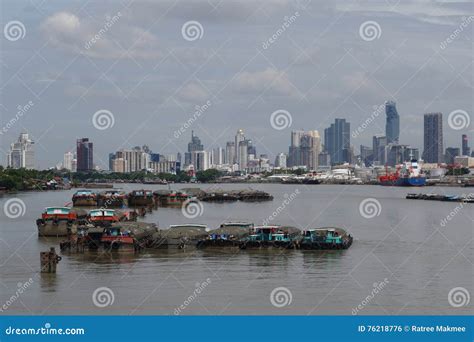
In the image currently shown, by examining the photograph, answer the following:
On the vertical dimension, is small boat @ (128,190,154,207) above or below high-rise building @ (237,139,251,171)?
below

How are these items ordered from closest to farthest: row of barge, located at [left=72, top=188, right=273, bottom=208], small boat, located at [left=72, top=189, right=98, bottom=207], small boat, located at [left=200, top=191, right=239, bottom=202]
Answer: small boat, located at [left=72, top=189, right=98, bottom=207], row of barge, located at [left=72, top=188, right=273, bottom=208], small boat, located at [left=200, top=191, right=239, bottom=202]

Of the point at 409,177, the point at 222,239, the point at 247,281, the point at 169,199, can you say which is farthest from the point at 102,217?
the point at 409,177

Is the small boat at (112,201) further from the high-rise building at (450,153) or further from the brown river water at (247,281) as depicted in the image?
the high-rise building at (450,153)

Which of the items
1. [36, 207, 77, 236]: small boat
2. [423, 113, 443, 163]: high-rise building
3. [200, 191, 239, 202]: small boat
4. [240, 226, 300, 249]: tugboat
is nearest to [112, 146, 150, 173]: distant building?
[423, 113, 443, 163]: high-rise building

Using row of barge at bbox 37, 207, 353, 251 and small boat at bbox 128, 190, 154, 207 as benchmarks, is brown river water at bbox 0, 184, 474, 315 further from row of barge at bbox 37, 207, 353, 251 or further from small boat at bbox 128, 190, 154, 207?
small boat at bbox 128, 190, 154, 207

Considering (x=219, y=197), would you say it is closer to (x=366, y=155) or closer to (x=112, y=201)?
(x=112, y=201)
